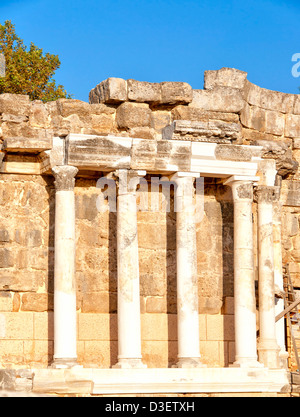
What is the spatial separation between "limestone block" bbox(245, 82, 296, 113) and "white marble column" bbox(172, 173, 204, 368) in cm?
282

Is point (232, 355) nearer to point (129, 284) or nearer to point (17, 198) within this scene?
point (129, 284)

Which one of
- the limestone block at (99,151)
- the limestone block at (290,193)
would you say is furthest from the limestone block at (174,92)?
the limestone block at (290,193)

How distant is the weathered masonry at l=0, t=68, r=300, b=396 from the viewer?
63.2ft

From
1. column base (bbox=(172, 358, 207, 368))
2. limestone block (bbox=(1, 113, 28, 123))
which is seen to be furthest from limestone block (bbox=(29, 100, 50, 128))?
column base (bbox=(172, 358, 207, 368))

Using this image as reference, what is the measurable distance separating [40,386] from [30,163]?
4120mm

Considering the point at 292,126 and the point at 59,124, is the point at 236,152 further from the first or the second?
the point at 59,124

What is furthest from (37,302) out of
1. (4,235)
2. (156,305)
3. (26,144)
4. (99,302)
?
(26,144)

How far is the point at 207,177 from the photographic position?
21.1m

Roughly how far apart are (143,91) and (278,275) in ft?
15.2

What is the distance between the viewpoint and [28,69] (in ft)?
98.5

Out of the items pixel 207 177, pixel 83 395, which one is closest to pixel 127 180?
pixel 207 177

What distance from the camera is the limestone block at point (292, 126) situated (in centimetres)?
2280

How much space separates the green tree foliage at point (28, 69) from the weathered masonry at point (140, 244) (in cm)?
881

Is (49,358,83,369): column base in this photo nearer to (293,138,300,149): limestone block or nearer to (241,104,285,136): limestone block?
(241,104,285,136): limestone block
